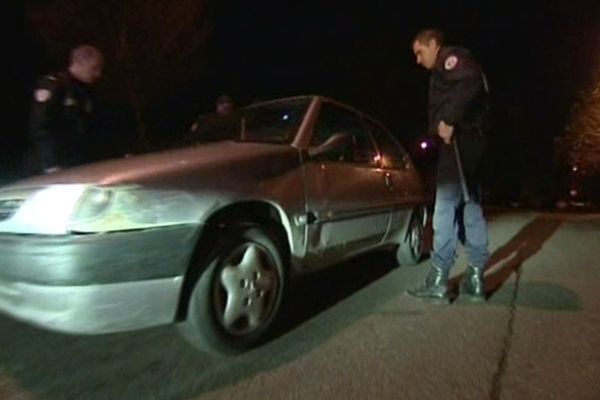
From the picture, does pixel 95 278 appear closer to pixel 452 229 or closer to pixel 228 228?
pixel 228 228

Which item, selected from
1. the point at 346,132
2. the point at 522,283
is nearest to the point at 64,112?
the point at 346,132

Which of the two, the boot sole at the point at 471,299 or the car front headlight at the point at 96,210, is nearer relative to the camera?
the car front headlight at the point at 96,210

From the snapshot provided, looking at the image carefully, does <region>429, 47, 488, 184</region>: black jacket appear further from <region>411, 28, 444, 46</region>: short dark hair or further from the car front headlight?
the car front headlight

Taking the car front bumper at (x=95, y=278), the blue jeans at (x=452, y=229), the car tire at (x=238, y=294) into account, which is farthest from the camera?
the blue jeans at (x=452, y=229)

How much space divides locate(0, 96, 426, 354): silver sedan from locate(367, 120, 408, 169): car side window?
763mm

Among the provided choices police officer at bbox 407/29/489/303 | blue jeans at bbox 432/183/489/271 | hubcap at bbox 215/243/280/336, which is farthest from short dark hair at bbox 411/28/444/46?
hubcap at bbox 215/243/280/336

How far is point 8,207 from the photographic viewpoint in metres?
3.91

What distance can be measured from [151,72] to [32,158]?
8.69m

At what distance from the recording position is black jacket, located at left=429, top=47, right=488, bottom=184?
16.0ft

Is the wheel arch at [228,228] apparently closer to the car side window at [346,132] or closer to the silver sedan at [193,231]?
the silver sedan at [193,231]

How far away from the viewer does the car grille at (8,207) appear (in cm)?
384

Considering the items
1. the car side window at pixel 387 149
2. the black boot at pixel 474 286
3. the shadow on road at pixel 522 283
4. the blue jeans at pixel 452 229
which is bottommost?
the shadow on road at pixel 522 283

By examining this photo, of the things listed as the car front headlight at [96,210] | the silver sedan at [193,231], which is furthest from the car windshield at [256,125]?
the car front headlight at [96,210]

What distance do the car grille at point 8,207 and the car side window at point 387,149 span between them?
2976 millimetres
